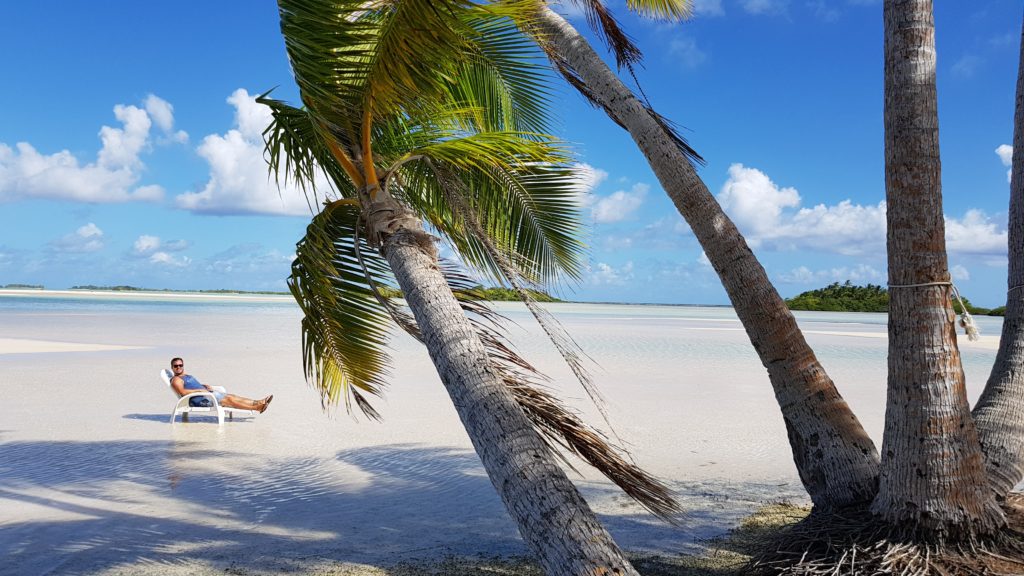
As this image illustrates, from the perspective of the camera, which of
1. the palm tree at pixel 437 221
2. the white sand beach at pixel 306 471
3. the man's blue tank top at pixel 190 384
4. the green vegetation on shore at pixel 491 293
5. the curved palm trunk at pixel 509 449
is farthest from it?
the man's blue tank top at pixel 190 384

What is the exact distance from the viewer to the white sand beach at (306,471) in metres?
5.26

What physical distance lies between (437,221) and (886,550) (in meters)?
3.42

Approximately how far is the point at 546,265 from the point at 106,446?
5.57 meters

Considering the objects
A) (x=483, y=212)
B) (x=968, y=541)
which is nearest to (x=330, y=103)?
(x=483, y=212)

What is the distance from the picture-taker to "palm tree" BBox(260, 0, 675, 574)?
2.96 m

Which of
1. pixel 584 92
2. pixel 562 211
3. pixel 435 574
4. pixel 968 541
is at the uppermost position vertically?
pixel 584 92

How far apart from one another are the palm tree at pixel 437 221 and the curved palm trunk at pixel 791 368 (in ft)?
3.36

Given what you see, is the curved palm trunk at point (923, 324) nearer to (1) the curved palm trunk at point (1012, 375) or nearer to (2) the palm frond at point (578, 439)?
(1) the curved palm trunk at point (1012, 375)

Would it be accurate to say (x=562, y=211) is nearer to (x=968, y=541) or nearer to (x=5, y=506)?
(x=968, y=541)

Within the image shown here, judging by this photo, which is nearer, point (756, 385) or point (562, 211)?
point (562, 211)

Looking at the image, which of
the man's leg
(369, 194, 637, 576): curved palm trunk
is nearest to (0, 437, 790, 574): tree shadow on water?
the man's leg

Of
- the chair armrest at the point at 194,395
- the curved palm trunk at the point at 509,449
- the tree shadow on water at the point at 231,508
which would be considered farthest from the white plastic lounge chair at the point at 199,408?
the curved palm trunk at the point at 509,449

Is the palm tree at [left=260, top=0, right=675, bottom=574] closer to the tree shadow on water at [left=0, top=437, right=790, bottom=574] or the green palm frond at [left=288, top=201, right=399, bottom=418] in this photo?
the green palm frond at [left=288, top=201, right=399, bottom=418]

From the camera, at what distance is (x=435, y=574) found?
4.69 m
